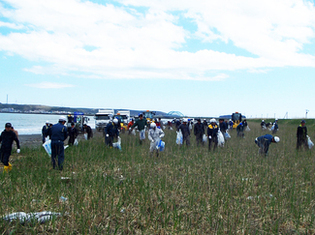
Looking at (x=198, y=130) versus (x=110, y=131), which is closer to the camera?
(x=110, y=131)

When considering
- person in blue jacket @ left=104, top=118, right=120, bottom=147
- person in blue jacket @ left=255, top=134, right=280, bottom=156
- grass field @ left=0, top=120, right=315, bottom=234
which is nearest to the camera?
grass field @ left=0, top=120, right=315, bottom=234

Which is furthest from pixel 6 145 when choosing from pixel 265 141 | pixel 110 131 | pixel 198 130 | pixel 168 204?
pixel 198 130

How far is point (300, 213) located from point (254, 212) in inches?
29.0

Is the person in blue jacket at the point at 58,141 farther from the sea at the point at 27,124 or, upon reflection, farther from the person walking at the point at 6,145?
the sea at the point at 27,124

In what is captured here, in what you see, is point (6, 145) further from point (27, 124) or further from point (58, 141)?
point (27, 124)

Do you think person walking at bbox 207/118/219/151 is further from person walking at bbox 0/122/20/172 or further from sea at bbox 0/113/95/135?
sea at bbox 0/113/95/135

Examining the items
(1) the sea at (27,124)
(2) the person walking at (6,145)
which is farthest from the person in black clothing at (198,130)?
(1) the sea at (27,124)

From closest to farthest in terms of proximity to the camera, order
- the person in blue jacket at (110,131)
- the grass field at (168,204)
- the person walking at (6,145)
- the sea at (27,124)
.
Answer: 1. the grass field at (168,204)
2. the person walking at (6,145)
3. the person in blue jacket at (110,131)
4. the sea at (27,124)

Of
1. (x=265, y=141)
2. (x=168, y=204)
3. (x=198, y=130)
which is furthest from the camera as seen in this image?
(x=198, y=130)

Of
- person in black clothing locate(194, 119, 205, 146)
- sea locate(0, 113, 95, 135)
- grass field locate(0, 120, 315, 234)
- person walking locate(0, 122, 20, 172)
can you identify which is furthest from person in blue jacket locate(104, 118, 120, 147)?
sea locate(0, 113, 95, 135)

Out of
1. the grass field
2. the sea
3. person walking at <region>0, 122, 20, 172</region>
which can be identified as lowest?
the sea

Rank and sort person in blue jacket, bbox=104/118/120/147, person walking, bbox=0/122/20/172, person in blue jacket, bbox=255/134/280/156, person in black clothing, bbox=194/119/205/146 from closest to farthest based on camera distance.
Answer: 1. person walking, bbox=0/122/20/172
2. person in blue jacket, bbox=255/134/280/156
3. person in blue jacket, bbox=104/118/120/147
4. person in black clothing, bbox=194/119/205/146

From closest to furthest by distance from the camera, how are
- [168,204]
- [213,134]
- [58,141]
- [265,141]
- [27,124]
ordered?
[168,204], [58,141], [265,141], [213,134], [27,124]

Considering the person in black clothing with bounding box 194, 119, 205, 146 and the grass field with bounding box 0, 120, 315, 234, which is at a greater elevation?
the person in black clothing with bounding box 194, 119, 205, 146
